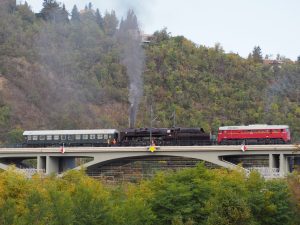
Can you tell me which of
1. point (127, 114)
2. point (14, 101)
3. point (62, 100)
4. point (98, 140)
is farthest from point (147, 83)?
point (98, 140)

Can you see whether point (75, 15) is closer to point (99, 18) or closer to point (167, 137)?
point (99, 18)

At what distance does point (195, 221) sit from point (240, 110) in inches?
3116

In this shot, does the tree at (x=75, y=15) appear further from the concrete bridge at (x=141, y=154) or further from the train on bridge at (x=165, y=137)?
the train on bridge at (x=165, y=137)

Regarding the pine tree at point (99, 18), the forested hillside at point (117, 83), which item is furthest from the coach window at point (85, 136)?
the pine tree at point (99, 18)

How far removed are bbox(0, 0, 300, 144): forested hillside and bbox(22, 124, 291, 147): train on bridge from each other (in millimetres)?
36742

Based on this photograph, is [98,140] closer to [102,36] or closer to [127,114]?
[127,114]

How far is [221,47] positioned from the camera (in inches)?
5669

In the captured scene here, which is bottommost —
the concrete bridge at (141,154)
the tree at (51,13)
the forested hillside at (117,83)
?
the concrete bridge at (141,154)

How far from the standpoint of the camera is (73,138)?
72.9 metres

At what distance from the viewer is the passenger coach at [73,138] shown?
2830 inches

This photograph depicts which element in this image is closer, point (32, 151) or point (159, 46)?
point (32, 151)

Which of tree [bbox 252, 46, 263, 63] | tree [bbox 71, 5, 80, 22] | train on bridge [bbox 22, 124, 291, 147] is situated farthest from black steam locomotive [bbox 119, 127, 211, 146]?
tree [bbox 71, 5, 80, 22]

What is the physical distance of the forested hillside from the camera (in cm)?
12119

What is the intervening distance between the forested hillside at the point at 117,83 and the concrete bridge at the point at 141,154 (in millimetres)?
35283
